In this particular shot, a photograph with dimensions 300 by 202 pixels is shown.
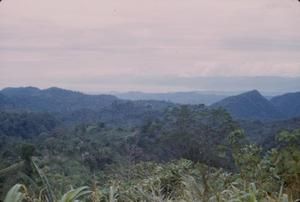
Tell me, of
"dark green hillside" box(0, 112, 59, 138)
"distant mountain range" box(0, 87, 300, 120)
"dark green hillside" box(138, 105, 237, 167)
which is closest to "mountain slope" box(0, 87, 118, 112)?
"distant mountain range" box(0, 87, 300, 120)

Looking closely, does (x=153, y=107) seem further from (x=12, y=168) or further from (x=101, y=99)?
(x=12, y=168)

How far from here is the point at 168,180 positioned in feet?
12.8

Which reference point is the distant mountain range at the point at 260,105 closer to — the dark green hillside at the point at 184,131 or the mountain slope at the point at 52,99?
the dark green hillside at the point at 184,131

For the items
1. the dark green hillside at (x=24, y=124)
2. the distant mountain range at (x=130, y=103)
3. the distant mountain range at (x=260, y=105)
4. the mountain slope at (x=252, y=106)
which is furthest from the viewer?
the mountain slope at (x=252, y=106)

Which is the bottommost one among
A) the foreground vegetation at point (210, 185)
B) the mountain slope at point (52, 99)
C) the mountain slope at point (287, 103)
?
the mountain slope at point (52, 99)

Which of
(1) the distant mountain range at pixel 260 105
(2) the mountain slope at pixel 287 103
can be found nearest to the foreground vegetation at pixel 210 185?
(1) the distant mountain range at pixel 260 105

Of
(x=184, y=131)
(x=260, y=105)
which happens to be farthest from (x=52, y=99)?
(x=184, y=131)

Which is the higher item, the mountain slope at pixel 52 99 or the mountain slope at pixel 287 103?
the mountain slope at pixel 287 103

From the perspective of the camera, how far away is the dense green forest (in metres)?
2.53

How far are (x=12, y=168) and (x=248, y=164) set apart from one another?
2.52 meters

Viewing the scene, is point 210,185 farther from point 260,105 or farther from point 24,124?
point 260,105

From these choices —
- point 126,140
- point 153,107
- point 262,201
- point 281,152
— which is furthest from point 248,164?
point 153,107

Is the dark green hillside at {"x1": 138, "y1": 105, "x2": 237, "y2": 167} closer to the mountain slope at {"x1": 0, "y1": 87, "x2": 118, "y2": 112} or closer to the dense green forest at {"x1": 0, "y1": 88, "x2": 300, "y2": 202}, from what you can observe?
the dense green forest at {"x1": 0, "y1": 88, "x2": 300, "y2": 202}

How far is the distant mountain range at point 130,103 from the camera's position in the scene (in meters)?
28.7
